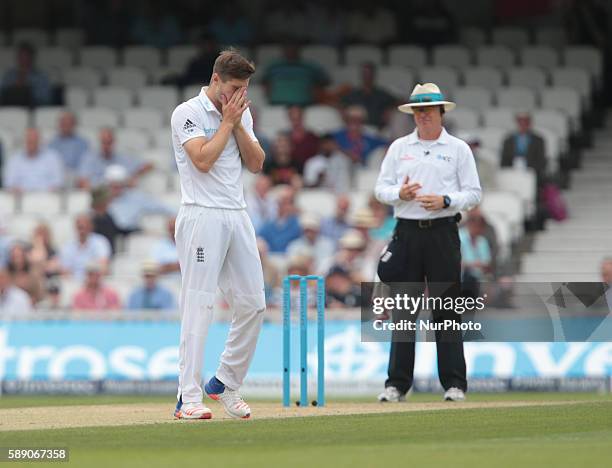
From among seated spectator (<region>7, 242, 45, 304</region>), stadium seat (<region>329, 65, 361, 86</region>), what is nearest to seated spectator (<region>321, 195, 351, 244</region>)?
seated spectator (<region>7, 242, 45, 304</region>)

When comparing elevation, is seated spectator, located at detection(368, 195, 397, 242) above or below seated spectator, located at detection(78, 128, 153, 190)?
below

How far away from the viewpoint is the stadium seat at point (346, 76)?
2128 centimetres

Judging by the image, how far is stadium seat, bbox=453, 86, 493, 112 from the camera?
20375 millimetres

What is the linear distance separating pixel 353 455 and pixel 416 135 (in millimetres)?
3786

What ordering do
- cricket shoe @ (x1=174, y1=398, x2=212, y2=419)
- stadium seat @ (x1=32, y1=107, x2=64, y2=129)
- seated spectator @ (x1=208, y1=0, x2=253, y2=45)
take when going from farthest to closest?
seated spectator @ (x1=208, y1=0, x2=253, y2=45) → stadium seat @ (x1=32, y1=107, x2=64, y2=129) → cricket shoe @ (x1=174, y1=398, x2=212, y2=419)

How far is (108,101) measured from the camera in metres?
21.5

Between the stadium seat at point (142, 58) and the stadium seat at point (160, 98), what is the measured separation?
1.13 m

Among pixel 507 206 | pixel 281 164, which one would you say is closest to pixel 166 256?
pixel 281 164

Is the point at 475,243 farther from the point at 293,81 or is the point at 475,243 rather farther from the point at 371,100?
the point at 293,81

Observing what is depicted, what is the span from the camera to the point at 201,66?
71.1 ft

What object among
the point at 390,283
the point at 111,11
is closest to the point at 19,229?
the point at 111,11

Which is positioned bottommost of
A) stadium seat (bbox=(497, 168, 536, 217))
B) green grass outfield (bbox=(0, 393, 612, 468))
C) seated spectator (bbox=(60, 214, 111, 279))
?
green grass outfield (bbox=(0, 393, 612, 468))

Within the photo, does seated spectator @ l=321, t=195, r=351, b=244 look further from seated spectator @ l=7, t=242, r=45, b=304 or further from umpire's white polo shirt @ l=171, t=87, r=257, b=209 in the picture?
umpire's white polo shirt @ l=171, t=87, r=257, b=209

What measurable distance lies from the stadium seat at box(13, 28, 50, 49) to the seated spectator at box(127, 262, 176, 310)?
736cm
